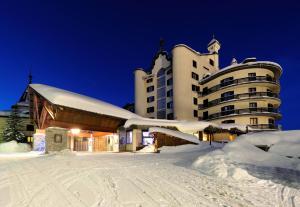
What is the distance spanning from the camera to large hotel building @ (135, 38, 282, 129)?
4125cm

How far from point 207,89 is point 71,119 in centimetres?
3126

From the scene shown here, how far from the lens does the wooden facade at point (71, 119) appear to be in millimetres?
22797

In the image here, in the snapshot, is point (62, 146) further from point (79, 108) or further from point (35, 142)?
point (35, 142)

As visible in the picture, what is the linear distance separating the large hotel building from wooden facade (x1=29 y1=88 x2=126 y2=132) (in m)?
21.0

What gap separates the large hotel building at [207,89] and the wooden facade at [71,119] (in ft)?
68.8

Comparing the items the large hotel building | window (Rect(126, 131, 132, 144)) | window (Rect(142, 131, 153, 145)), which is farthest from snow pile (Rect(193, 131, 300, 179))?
the large hotel building

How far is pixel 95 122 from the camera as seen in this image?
26.1 metres

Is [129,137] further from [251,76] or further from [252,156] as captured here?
[251,76]

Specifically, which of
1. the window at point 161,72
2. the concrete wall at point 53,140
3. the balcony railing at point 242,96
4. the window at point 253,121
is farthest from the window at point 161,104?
the concrete wall at point 53,140

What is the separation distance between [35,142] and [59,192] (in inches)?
1011

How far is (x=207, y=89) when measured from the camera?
4816 centimetres

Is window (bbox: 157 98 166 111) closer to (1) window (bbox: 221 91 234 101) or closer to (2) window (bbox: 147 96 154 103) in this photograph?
(2) window (bbox: 147 96 154 103)

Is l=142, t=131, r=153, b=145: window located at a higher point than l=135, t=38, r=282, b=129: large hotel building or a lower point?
lower

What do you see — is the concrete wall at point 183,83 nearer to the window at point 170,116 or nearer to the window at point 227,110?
the window at point 170,116
